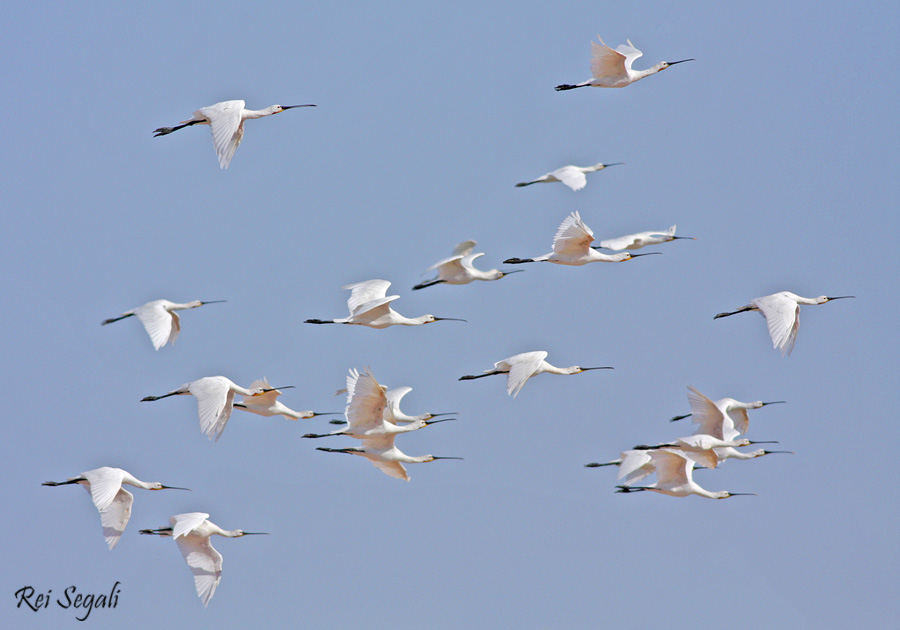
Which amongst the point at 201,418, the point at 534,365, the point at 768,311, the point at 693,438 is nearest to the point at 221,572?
the point at 201,418

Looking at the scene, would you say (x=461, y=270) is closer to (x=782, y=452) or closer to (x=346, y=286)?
(x=346, y=286)

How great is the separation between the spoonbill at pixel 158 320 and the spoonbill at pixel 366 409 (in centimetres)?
349

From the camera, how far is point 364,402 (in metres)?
29.8

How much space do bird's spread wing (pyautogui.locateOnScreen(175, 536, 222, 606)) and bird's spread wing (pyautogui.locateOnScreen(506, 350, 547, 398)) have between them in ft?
21.9

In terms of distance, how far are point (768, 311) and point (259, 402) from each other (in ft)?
35.1

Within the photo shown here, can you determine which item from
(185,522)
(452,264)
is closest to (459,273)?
(452,264)

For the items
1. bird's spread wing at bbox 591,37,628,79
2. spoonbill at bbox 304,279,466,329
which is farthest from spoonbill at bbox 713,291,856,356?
spoonbill at bbox 304,279,466,329

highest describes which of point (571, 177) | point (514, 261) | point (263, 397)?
point (571, 177)

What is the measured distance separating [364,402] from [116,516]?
5501mm

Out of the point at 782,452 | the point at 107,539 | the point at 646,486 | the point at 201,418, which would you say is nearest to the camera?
the point at 201,418

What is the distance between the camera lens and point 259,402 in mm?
33781

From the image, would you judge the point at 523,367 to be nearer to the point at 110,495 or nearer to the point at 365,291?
the point at 365,291

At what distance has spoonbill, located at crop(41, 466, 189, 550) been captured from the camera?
30.1 meters

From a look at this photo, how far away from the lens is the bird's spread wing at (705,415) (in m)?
30.8
